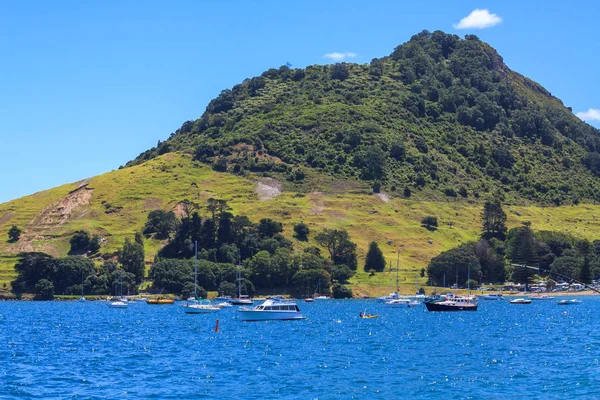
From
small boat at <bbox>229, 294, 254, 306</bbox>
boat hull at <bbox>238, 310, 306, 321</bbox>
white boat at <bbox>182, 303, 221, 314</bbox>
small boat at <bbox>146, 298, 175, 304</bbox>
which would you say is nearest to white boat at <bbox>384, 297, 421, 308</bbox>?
small boat at <bbox>229, 294, 254, 306</bbox>

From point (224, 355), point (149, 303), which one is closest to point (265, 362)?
point (224, 355)

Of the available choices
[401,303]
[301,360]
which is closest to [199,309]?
[401,303]

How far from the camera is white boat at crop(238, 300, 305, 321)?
126812 mm

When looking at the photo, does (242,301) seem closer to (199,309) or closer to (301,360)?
(199,309)

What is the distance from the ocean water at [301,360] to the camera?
183ft

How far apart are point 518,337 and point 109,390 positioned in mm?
56507

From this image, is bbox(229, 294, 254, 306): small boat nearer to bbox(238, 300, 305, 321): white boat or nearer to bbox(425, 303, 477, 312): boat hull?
bbox(425, 303, 477, 312): boat hull

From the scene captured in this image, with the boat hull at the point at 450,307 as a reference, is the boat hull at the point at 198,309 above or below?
below

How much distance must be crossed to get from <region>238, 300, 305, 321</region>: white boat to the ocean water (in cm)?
327

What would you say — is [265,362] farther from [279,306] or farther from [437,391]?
[279,306]

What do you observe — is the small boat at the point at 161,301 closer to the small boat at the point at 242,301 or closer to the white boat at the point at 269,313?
the small boat at the point at 242,301

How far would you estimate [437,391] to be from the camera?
5525cm

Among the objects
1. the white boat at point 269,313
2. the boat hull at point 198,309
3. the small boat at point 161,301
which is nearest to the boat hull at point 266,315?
the white boat at point 269,313

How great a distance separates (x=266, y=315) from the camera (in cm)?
12694
